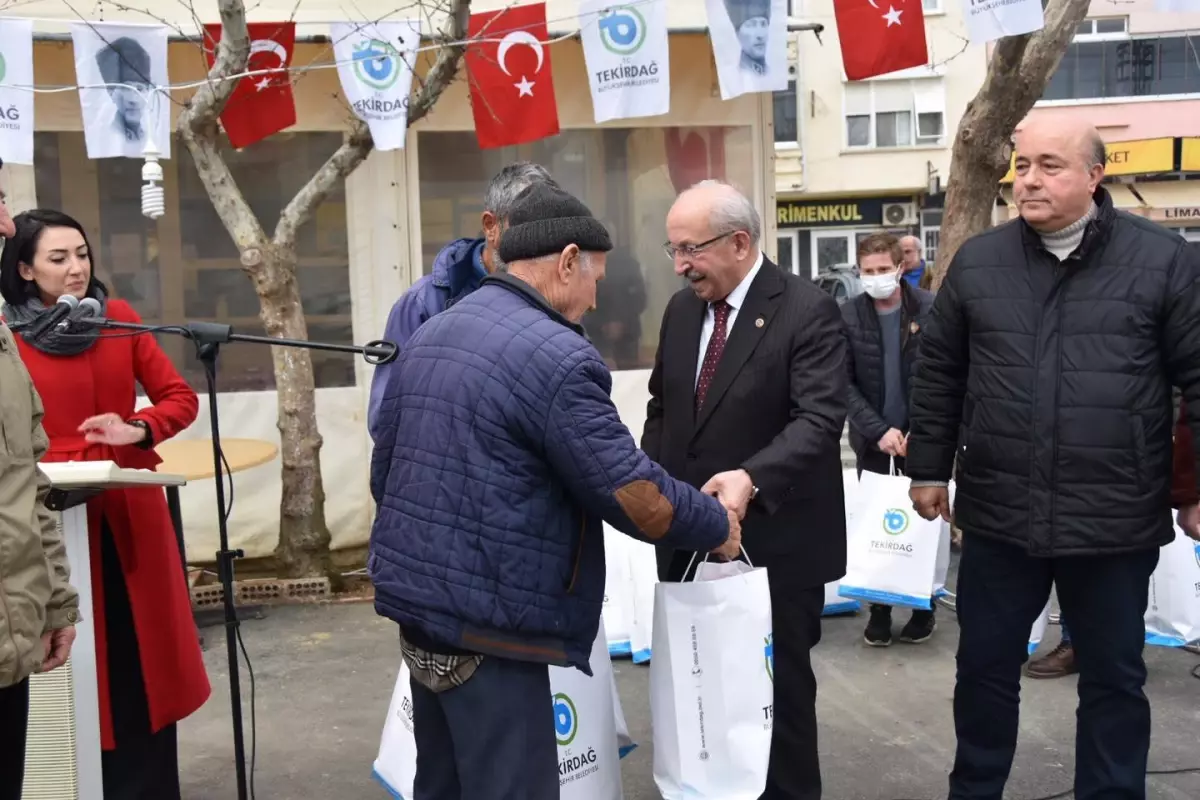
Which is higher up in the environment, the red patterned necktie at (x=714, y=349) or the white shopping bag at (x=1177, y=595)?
the red patterned necktie at (x=714, y=349)

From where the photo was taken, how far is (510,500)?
231cm

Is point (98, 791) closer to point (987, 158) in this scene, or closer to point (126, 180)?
point (126, 180)

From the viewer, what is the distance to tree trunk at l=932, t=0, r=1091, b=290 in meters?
6.04

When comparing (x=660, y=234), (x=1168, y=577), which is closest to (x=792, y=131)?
(x=660, y=234)

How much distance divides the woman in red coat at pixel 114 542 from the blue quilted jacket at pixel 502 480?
131 centimetres

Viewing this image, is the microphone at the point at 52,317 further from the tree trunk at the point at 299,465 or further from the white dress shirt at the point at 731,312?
the tree trunk at the point at 299,465

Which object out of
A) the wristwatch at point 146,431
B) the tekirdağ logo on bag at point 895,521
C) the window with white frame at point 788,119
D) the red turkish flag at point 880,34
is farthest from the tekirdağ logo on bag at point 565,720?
the window with white frame at point 788,119

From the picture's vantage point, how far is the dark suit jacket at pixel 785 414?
327 cm

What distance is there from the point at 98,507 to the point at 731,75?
419 cm

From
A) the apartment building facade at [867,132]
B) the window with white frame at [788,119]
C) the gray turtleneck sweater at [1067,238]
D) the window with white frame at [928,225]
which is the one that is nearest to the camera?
the gray turtleneck sweater at [1067,238]

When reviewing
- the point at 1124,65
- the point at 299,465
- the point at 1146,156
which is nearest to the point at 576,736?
the point at 299,465

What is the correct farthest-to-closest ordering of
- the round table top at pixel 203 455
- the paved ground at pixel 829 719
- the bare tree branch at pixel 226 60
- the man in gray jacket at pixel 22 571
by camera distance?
1. the bare tree branch at pixel 226 60
2. the round table top at pixel 203 455
3. the paved ground at pixel 829 719
4. the man in gray jacket at pixel 22 571

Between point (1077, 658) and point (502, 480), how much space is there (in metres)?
1.93

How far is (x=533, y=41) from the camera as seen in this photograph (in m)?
6.45
